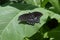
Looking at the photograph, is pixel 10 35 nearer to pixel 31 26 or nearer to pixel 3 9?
pixel 31 26

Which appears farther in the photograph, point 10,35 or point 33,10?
point 33,10

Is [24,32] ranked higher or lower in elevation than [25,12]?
lower

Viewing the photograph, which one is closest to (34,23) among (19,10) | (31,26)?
(31,26)

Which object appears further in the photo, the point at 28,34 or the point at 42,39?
the point at 42,39

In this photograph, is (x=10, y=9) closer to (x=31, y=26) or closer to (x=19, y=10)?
(x=19, y=10)

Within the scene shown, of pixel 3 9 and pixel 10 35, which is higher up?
pixel 3 9

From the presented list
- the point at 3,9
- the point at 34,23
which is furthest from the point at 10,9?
the point at 34,23
